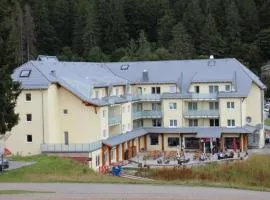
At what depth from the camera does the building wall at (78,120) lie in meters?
49.4

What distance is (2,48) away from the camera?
99.5 ft

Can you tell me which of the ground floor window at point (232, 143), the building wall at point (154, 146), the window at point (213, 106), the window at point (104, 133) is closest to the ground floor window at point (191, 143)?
the building wall at point (154, 146)

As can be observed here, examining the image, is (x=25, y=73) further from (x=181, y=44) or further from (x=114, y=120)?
(x=181, y=44)

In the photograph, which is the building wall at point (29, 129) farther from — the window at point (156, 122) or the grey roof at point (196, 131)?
the window at point (156, 122)

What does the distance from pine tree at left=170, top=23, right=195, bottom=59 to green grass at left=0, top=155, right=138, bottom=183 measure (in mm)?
57320

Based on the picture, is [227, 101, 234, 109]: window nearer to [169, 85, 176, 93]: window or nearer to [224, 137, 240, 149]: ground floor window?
[224, 137, 240, 149]: ground floor window

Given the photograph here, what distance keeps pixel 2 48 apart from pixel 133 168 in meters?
20.0

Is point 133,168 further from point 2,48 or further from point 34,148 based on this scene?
point 2,48

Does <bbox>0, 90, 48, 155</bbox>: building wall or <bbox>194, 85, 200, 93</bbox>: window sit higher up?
<bbox>194, 85, 200, 93</bbox>: window

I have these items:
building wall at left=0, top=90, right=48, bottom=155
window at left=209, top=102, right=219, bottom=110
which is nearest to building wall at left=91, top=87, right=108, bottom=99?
building wall at left=0, top=90, right=48, bottom=155

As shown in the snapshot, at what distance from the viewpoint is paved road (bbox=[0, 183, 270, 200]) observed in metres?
22.2

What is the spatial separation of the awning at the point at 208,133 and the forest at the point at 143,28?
31.9 m

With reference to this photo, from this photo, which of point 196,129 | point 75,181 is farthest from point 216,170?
point 196,129

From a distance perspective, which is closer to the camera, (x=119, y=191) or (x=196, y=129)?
(x=119, y=191)
